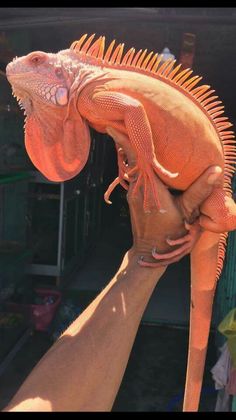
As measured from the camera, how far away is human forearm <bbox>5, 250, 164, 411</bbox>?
1.01 metres

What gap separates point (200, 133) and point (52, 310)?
429 cm

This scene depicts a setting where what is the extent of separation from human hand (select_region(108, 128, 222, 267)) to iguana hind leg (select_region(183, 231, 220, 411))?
8 cm

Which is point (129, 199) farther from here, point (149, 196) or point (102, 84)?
point (102, 84)

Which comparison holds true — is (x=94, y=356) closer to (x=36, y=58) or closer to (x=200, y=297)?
(x=200, y=297)

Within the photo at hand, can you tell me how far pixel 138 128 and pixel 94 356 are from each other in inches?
21.9

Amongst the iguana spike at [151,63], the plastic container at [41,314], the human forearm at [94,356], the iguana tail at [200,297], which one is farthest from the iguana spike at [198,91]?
the plastic container at [41,314]

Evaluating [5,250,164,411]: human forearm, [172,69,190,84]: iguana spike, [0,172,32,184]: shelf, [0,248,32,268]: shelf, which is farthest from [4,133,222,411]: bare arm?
[0,248,32,268]: shelf

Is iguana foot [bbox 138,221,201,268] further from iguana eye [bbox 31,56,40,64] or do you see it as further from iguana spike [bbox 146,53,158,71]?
iguana eye [bbox 31,56,40,64]

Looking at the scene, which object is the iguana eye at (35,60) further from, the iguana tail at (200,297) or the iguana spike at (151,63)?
the iguana tail at (200,297)

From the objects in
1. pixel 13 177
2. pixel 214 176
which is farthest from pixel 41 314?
pixel 214 176

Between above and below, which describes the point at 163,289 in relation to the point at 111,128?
below

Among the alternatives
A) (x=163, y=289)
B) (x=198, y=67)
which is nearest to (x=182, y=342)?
(x=163, y=289)

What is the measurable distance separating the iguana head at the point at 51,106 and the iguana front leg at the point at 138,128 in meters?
0.09
